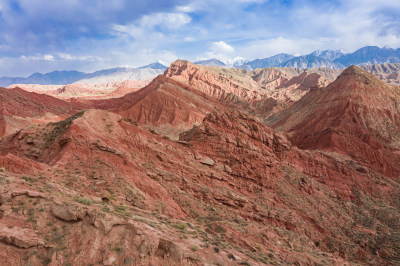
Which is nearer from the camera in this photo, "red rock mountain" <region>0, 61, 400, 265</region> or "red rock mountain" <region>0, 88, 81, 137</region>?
"red rock mountain" <region>0, 61, 400, 265</region>

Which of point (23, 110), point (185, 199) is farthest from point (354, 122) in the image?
point (23, 110)

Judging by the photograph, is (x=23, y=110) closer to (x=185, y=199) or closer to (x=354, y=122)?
(x=185, y=199)

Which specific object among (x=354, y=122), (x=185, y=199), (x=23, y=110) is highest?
(x=354, y=122)

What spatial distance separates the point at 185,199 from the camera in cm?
1989

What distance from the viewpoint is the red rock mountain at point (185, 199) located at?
31.8 ft

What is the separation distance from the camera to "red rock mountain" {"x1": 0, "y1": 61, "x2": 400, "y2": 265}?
9680 millimetres

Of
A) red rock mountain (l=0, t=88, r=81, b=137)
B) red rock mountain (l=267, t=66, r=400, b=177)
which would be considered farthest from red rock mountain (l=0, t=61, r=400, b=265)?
red rock mountain (l=0, t=88, r=81, b=137)

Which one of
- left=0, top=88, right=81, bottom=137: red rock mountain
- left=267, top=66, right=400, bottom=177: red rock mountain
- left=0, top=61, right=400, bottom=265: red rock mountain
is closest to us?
left=0, top=61, right=400, bottom=265: red rock mountain

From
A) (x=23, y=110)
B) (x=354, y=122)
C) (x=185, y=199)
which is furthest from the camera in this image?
(x=23, y=110)

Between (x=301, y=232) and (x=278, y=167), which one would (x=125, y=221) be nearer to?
(x=301, y=232)

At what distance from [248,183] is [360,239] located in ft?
37.1

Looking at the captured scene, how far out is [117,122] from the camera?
72.9ft

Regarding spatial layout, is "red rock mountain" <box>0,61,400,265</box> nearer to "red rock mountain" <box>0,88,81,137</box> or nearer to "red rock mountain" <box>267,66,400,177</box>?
"red rock mountain" <box>267,66,400,177</box>

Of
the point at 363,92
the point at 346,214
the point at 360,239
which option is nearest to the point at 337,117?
the point at 363,92
